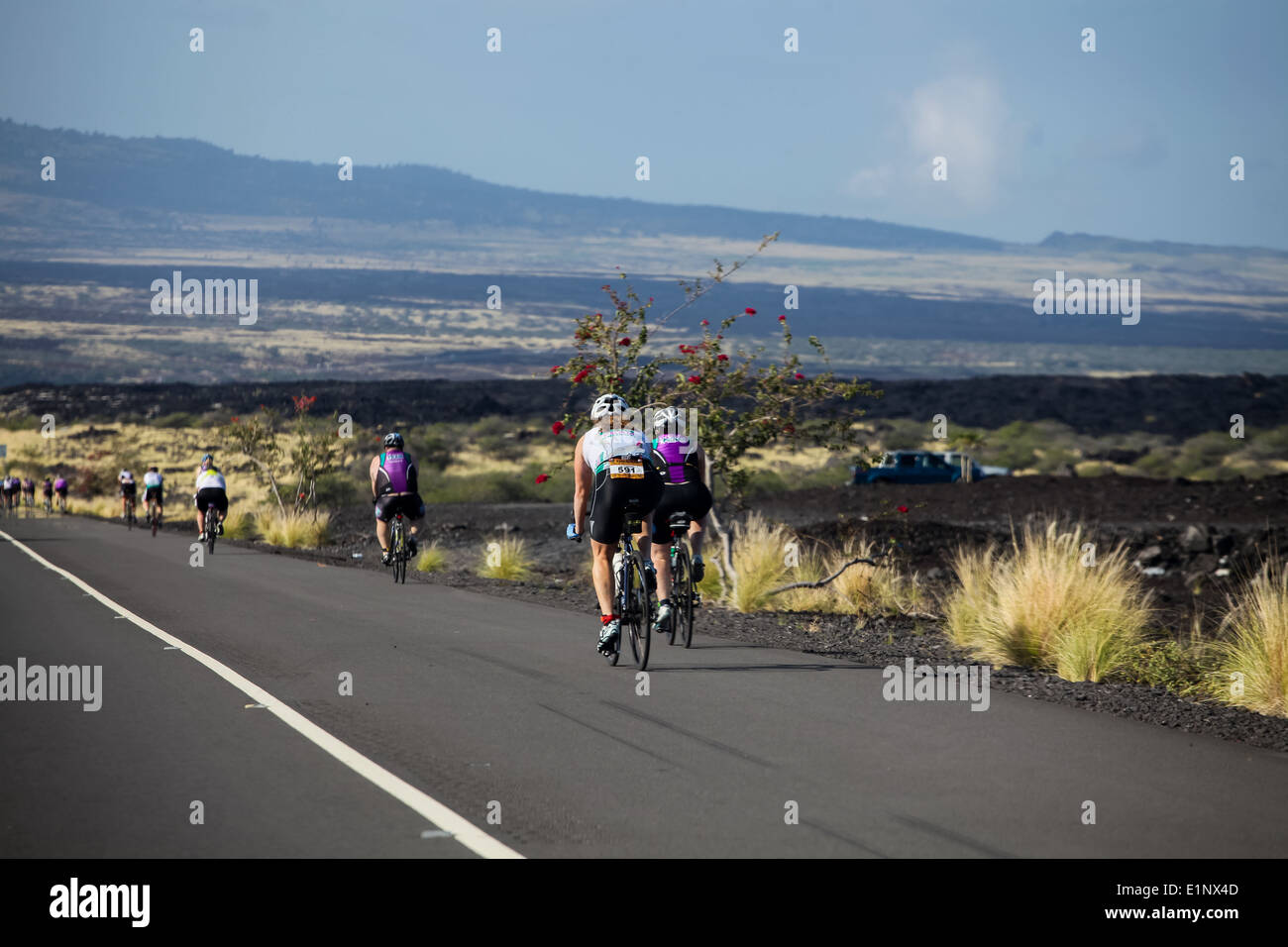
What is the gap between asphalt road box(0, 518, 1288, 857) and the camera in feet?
20.7

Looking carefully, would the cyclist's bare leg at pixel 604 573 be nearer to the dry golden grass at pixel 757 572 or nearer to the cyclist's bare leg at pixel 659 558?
the cyclist's bare leg at pixel 659 558

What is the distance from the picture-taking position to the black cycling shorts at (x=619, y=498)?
10.9 meters

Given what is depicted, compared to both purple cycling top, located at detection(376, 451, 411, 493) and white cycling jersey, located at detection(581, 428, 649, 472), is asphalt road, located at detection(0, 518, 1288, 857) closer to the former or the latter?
white cycling jersey, located at detection(581, 428, 649, 472)

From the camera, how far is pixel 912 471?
45594 mm

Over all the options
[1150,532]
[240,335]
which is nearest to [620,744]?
[1150,532]

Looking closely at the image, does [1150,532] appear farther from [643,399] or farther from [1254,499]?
[643,399]

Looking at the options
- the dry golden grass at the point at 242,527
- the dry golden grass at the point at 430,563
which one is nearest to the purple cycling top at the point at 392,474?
the dry golden grass at the point at 430,563

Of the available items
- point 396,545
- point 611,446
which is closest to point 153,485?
point 396,545

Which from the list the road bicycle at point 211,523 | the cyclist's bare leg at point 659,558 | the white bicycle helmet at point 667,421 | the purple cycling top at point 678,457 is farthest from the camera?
the road bicycle at point 211,523

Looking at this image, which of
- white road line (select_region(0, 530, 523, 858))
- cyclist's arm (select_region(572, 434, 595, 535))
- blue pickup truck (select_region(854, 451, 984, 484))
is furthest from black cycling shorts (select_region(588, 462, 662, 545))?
blue pickup truck (select_region(854, 451, 984, 484))

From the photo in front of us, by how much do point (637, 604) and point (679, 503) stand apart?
1.75 m

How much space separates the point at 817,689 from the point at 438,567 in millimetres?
14246

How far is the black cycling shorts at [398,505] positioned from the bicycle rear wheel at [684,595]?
7.75 metres

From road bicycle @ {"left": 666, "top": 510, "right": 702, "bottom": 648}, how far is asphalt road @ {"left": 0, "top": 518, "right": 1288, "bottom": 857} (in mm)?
278
